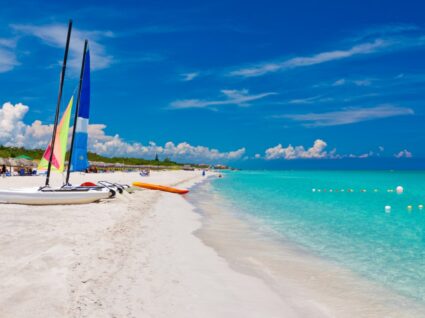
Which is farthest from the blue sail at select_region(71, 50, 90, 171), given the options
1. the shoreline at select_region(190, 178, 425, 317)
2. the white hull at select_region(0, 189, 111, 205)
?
the shoreline at select_region(190, 178, 425, 317)

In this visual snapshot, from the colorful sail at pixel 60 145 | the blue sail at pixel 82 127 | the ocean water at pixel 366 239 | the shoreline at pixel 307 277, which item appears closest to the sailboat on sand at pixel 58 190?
the colorful sail at pixel 60 145

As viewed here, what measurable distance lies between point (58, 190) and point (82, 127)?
15.1 ft

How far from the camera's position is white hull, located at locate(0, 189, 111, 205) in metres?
16.9

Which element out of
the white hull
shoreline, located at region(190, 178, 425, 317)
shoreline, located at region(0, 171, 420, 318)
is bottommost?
shoreline, located at region(190, 178, 425, 317)

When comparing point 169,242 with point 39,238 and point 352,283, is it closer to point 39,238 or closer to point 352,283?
point 39,238

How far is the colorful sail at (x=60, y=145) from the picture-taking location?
20.0m

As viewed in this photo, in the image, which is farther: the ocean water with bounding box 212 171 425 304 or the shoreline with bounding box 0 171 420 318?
the ocean water with bounding box 212 171 425 304

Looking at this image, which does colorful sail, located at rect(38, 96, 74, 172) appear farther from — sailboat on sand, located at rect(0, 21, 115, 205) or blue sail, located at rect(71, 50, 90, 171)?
blue sail, located at rect(71, 50, 90, 171)

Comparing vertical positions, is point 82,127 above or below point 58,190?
above

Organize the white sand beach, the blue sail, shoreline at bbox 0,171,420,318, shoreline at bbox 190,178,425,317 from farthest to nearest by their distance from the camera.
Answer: the blue sail < shoreline at bbox 190,178,425,317 < shoreline at bbox 0,171,420,318 < the white sand beach

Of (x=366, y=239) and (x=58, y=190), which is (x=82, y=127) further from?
(x=366, y=239)

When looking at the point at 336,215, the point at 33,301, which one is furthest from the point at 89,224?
the point at 336,215

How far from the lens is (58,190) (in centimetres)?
1775

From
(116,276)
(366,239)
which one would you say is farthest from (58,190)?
(366,239)
